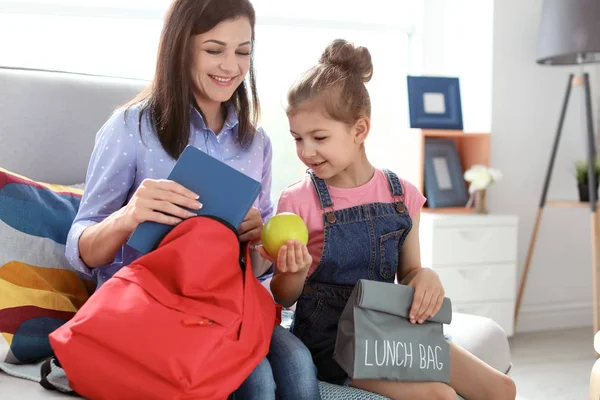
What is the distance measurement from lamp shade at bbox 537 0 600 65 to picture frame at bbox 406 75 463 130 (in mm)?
428

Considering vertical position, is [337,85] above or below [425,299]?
above

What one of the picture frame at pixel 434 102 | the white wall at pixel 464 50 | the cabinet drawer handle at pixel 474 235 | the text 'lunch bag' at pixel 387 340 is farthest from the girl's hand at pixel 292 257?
the white wall at pixel 464 50

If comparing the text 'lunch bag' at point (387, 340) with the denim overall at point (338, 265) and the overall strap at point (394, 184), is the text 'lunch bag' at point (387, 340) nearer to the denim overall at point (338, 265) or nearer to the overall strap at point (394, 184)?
the denim overall at point (338, 265)

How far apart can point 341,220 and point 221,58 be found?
43 cm

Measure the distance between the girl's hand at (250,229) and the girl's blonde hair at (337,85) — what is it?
25 centimetres

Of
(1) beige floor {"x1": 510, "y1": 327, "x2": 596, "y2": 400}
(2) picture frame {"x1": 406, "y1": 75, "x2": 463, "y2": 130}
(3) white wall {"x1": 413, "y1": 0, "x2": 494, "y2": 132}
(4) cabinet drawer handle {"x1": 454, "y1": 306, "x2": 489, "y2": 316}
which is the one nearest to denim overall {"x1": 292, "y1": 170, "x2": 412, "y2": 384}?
(1) beige floor {"x1": 510, "y1": 327, "x2": 596, "y2": 400}

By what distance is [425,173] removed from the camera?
341cm

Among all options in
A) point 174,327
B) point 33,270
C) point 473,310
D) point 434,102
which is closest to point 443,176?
point 434,102

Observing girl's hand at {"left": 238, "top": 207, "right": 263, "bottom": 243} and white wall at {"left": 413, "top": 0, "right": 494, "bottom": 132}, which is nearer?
girl's hand at {"left": 238, "top": 207, "right": 263, "bottom": 243}

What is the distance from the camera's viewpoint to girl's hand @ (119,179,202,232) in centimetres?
120

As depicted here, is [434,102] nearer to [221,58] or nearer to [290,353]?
[221,58]

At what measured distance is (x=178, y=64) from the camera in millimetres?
1525

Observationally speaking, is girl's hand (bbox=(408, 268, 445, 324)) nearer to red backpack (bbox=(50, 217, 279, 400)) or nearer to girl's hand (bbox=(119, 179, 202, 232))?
red backpack (bbox=(50, 217, 279, 400))

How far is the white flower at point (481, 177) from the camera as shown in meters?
3.31
